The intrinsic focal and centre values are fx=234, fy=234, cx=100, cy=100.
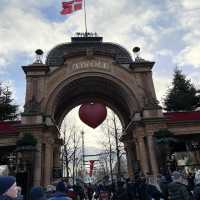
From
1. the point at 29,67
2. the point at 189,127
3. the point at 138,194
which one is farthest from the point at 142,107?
the point at 29,67

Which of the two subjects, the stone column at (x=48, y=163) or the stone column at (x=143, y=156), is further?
the stone column at (x=143, y=156)

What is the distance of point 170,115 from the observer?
78.7 ft

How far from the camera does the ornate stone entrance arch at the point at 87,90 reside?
22.0 metres

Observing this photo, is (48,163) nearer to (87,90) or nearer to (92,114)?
(92,114)

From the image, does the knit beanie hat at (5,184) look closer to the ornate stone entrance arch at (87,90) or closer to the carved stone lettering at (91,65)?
the ornate stone entrance arch at (87,90)

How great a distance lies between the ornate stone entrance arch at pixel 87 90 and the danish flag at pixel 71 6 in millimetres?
4164

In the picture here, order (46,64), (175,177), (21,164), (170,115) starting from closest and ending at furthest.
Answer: (175,177)
(21,164)
(170,115)
(46,64)

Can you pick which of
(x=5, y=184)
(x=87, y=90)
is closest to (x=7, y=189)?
(x=5, y=184)

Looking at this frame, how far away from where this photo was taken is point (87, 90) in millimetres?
28297

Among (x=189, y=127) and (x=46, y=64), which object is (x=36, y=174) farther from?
(x=189, y=127)

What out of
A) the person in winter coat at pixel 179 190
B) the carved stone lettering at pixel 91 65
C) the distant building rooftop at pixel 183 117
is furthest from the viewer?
the carved stone lettering at pixel 91 65

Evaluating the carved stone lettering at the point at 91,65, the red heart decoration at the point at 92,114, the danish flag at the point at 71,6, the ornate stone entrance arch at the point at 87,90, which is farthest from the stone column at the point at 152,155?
the danish flag at the point at 71,6

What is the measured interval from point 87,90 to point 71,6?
31.4 feet

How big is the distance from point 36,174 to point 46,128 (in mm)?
4282
